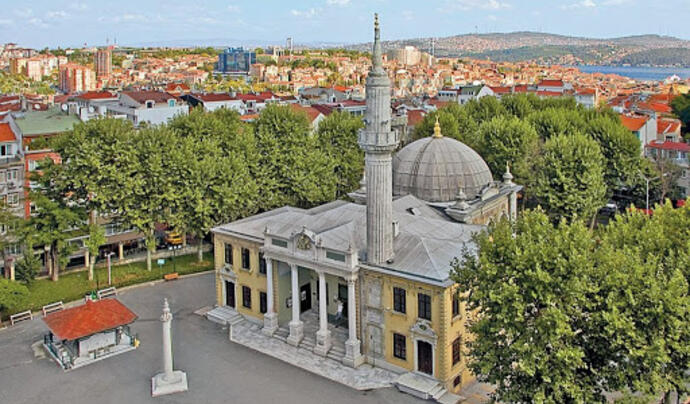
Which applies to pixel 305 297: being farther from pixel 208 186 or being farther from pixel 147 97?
pixel 147 97

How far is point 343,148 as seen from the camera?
6022 centimetres

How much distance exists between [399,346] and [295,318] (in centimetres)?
620

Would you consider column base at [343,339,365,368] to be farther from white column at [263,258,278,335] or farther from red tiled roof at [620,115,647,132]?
red tiled roof at [620,115,647,132]

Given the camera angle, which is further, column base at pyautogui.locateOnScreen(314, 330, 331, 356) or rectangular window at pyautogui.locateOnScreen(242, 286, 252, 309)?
rectangular window at pyautogui.locateOnScreen(242, 286, 252, 309)

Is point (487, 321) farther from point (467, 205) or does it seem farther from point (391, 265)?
point (467, 205)

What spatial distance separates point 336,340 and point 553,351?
14473 mm

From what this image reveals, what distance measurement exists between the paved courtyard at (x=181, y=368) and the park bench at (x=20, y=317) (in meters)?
0.60

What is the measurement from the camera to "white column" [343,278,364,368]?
1254 inches

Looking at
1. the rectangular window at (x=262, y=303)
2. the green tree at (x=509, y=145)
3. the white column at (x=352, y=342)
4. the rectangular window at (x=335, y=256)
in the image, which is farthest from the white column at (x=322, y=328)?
the green tree at (x=509, y=145)

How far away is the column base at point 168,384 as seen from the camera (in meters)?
29.7

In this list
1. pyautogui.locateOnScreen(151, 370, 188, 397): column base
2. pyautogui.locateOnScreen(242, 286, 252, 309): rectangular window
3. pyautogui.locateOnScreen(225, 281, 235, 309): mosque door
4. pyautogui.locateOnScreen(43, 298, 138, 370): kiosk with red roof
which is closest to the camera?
pyautogui.locateOnScreen(151, 370, 188, 397): column base

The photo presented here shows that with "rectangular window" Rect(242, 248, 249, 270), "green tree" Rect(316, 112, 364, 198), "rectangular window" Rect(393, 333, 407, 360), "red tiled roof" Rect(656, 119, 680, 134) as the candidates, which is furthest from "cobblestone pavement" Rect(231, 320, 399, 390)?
→ "red tiled roof" Rect(656, 119, 680, 134)

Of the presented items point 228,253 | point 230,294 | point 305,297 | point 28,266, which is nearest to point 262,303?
point 305,297

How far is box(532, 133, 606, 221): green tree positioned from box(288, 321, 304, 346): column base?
26373 mm
